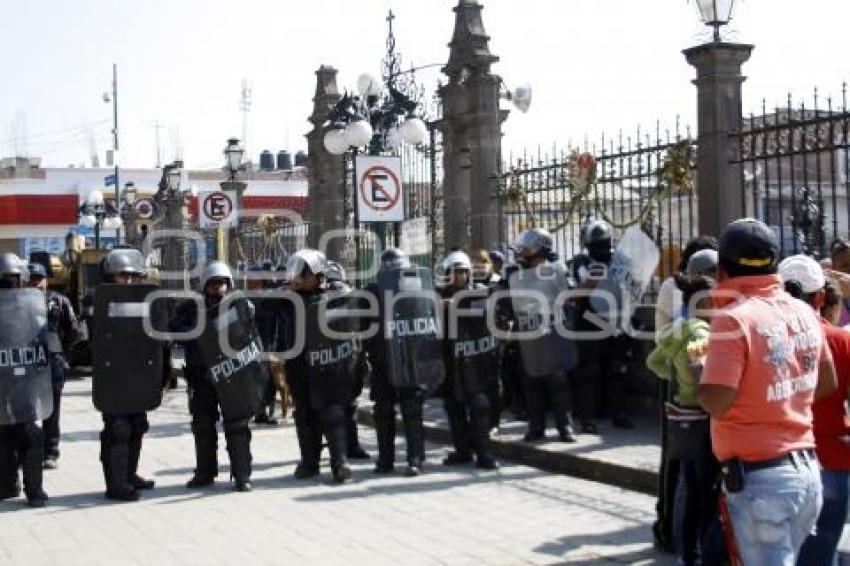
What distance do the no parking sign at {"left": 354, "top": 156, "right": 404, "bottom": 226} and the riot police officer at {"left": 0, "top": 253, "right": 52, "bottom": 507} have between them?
4.63m

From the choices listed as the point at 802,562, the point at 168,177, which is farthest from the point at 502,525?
the point at 168,177

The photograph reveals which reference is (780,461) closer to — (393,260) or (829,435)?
(829,435)

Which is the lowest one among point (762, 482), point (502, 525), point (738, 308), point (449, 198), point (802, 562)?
point (502, 525)

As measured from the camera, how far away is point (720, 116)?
436 inches

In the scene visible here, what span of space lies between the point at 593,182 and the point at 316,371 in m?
4.15

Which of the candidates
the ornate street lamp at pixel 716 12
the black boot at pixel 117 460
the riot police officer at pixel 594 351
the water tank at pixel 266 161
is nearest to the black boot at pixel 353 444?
the riot police officer at pixel 594 351

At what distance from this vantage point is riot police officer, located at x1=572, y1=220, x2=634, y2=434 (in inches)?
451

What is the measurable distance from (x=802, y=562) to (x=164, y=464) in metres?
7.54

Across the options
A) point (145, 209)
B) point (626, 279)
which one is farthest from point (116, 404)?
point (145, 209)

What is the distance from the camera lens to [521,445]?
1086 cm

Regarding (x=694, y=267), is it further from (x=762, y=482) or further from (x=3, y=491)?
(x=3, y=491)

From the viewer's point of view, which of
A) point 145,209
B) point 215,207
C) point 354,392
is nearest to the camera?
point 354,392

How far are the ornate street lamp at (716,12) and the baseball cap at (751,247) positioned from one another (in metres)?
6.92

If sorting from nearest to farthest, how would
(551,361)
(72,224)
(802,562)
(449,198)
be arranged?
(802,562)
(551,361)
(449,198)
(72,224)
